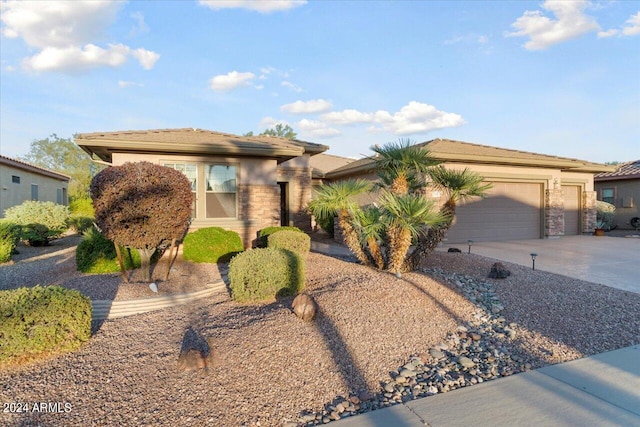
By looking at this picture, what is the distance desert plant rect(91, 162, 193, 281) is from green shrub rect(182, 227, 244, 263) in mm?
1883

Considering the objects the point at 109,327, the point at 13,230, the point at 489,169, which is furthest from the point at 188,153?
the point at 489,169

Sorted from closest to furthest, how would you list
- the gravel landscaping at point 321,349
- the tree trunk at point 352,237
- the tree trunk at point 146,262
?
1. the gravel landscaping at point 321,349
2. the tree trunk at point 146,262
3. the tree trunk at point 352,237

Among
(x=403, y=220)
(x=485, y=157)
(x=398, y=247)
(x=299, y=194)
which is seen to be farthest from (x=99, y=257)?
(x=485, y=157)

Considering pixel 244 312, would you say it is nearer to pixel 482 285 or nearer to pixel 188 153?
pixel 482 285

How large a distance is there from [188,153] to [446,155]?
7777 mm

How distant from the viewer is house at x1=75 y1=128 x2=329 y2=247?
380 inches

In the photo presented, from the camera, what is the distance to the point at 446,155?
11.8 m

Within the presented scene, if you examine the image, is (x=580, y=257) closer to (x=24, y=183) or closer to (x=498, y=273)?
(x=498, y=273)

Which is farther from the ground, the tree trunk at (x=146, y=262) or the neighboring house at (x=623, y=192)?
the neighboring house at (x=623, y=192)

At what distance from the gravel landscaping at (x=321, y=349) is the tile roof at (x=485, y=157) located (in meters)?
6.40

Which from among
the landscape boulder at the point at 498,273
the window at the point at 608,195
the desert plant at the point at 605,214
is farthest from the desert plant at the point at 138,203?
the window at the point at 608,195

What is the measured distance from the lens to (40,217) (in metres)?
12.9

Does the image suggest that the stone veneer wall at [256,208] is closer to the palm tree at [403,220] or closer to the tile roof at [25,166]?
the palm tree at [403,220]

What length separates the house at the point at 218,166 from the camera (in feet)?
31.7
